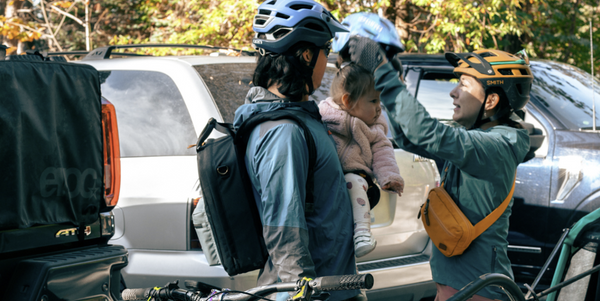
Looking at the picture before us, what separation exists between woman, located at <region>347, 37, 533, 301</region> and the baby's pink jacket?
32cm

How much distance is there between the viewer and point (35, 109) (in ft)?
8.50

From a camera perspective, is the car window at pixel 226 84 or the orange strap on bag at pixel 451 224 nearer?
the orange strap on bag at pixel 451 224

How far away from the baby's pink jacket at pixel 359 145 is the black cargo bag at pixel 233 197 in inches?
27.9

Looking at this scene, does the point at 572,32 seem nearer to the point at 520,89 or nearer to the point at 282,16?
the point at 520,89

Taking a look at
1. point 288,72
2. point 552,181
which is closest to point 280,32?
point 288,72

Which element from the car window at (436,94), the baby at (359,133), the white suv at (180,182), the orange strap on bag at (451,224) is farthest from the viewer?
the car window at (436,94)

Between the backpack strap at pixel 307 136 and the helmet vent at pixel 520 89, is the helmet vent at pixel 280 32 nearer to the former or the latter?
the backpack strap at pixel 307 136

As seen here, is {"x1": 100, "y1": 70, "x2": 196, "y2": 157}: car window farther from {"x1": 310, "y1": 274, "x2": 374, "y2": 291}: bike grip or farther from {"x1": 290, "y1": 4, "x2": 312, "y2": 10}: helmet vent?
{"x1": 310, "y1": 274, "x2": 374, "y2": 291}: bike grip

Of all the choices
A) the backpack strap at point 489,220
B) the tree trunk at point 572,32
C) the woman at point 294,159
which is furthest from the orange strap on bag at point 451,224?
the tree trunk at point 572,32

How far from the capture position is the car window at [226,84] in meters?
3.87

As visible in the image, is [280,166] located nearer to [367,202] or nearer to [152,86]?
[367,202]

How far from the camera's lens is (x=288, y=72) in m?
2.19

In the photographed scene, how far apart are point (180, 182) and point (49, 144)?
1.01 meters

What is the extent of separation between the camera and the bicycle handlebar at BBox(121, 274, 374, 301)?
5.59 ft
